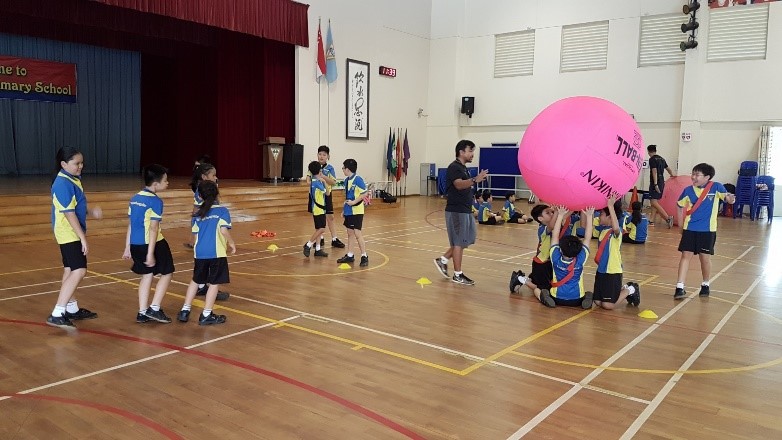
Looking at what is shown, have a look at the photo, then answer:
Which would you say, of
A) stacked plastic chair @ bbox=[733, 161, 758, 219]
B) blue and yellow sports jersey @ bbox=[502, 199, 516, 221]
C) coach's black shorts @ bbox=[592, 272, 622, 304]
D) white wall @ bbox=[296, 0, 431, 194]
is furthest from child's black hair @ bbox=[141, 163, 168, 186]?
stacked plastic chair @ bbox=[733, 161, 758, 219]

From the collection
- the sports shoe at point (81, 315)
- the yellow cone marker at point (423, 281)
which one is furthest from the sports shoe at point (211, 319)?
the yellow cone marker at point (423, 281)

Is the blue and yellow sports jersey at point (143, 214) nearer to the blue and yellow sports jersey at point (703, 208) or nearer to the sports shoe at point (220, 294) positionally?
the sports shoe at point (220, 294)

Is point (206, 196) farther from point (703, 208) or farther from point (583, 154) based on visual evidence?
point (703, 208)

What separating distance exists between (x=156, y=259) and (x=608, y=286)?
4.40 meters

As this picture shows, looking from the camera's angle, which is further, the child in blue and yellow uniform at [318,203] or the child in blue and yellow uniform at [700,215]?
the child in blue and yellow uniform at [318,203]

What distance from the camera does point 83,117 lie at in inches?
781

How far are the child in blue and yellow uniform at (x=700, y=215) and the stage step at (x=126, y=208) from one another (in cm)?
942

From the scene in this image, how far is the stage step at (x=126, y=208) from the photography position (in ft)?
33.0

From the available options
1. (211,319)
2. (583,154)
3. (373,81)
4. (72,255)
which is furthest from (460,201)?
(373,81)

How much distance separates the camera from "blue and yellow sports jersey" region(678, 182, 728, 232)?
21.2 ft

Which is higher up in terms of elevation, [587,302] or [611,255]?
Answer: [611,255]

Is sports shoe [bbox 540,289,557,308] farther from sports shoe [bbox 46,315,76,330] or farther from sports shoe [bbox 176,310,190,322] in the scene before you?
sports shoe [bbox 46,315,76,330]

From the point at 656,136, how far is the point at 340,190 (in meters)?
9.59

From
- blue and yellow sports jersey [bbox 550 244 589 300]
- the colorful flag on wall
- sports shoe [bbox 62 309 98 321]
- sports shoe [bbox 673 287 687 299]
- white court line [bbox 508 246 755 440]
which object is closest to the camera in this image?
white court line [bbox 508 246 755 440]
